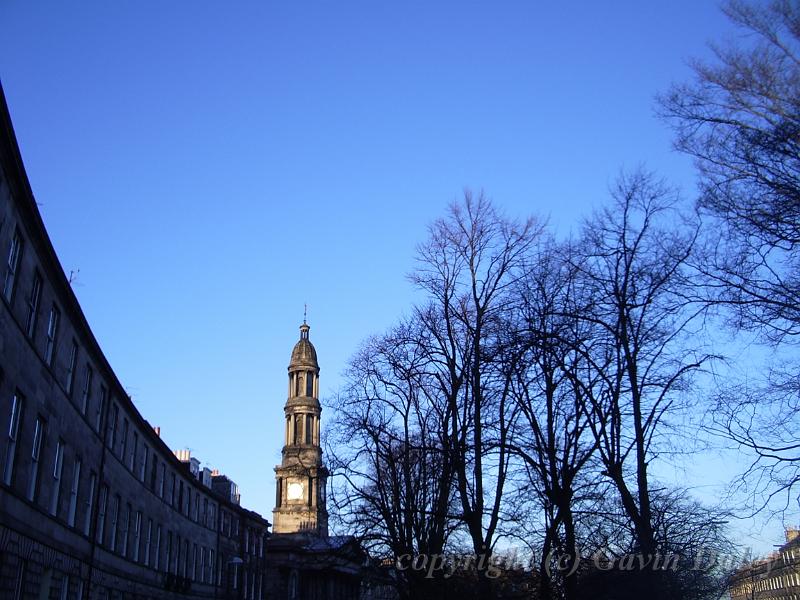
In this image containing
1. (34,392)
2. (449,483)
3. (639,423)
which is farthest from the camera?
(449,483)

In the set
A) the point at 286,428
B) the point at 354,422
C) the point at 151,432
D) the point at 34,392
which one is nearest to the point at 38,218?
the point at 34,392

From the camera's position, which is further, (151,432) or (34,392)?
(151,432)

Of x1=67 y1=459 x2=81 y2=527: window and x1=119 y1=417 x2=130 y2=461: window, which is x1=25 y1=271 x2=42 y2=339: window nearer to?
x1=67 y1=459 x2=81 y2=527: window

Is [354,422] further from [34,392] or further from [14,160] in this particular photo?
[14,160]

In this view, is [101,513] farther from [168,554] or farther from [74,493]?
[168,554]

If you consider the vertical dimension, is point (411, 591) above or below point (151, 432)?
below

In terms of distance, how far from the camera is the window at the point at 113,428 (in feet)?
97.4

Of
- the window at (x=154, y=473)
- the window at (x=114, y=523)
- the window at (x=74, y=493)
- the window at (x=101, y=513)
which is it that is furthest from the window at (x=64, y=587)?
A: the window at (x=154, y=473)

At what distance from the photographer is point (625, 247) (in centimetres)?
1809

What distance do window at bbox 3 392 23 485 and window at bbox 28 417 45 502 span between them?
1234 mm

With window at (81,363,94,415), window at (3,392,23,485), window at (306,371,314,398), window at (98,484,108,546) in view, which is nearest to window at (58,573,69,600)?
window at (98,484,108,546)

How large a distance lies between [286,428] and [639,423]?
65.5m

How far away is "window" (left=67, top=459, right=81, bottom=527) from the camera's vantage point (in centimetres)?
2381

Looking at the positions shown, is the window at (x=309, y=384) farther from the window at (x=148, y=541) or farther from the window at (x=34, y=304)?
the window at (x=34, y=304)
